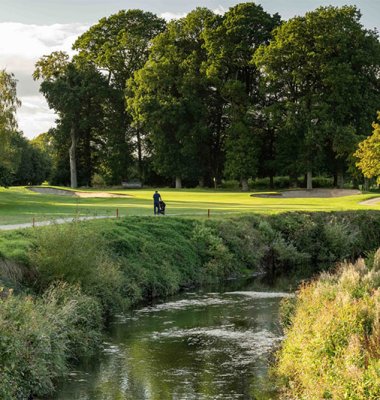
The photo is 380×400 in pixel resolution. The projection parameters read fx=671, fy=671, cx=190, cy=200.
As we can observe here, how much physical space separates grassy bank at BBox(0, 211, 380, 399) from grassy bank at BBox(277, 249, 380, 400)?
639 centimetres

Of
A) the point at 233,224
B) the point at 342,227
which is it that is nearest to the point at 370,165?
the point at 342,227

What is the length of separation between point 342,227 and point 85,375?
30175 mm

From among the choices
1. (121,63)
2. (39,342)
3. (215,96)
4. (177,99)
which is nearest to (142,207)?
(177,99)

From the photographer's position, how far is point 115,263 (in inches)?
1193

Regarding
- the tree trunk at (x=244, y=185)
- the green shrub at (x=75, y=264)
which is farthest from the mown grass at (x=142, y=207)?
the tree trunk at (x=244, y=185)

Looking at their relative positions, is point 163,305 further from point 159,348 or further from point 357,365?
point 357,365

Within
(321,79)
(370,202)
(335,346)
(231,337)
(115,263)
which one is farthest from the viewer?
(321,79)

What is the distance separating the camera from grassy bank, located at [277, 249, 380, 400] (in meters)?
13.4

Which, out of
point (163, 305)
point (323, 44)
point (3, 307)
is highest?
point (323, 44)

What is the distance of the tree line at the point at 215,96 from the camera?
77.8 meters

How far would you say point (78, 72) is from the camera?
→ 94750 millimetres

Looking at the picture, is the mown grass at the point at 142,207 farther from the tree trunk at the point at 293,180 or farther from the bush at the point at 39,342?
the bush at the point at 39,342

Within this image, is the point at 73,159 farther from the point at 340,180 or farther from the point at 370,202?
the point at 370,202

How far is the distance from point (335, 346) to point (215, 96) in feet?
240
